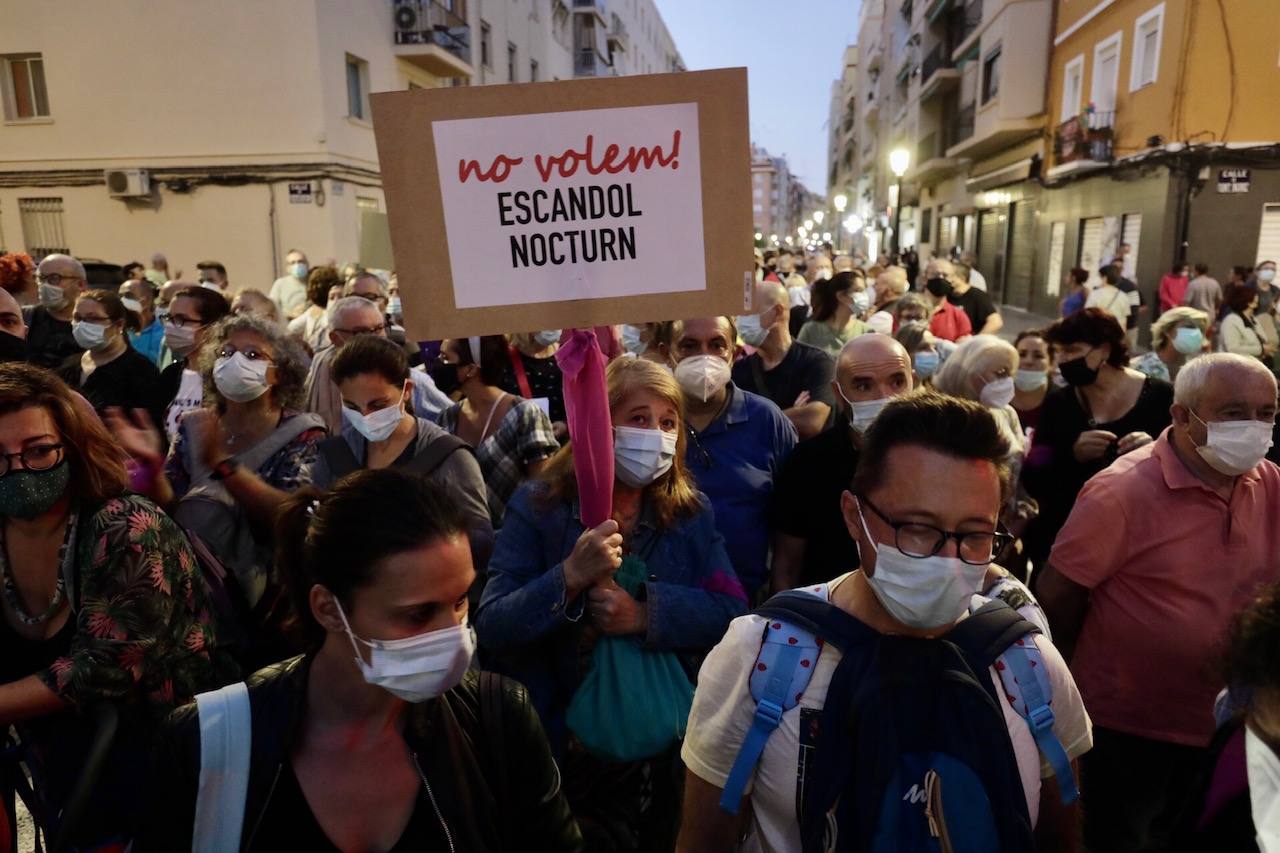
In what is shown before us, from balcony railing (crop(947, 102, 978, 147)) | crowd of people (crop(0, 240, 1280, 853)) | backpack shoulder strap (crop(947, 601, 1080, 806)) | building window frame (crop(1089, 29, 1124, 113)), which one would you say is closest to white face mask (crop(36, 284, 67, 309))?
crowd of people (crop(0, 240, 1280, 853))

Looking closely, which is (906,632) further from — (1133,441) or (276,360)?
(276,360)

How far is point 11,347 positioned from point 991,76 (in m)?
27.1

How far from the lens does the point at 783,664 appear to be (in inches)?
65.4

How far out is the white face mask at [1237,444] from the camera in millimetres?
2584

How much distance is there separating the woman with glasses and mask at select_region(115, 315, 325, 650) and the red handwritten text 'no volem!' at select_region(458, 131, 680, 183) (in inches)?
58.6

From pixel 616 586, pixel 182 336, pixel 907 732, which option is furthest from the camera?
pixel 182 336

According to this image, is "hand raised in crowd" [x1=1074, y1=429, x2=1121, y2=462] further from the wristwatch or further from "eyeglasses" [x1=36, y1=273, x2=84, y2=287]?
"eyeglasses" [x1=36, y1=273, x2=84, y2=287]

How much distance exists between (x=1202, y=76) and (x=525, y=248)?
61.7 feet

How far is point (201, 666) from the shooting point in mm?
2340

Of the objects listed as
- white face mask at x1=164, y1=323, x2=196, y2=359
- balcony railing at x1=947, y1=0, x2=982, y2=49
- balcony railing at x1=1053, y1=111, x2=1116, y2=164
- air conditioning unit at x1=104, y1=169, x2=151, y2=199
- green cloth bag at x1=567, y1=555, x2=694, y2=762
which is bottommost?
green cloth bag at x1=567, y1=555, x2=694, y2=762

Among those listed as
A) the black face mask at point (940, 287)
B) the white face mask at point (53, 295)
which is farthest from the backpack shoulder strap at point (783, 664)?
the black face mask at point (940, 287)

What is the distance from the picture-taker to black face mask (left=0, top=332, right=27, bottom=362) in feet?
15.9

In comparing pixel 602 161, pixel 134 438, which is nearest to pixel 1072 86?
pixel 602 161

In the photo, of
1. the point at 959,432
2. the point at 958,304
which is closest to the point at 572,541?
the point at 959,432
